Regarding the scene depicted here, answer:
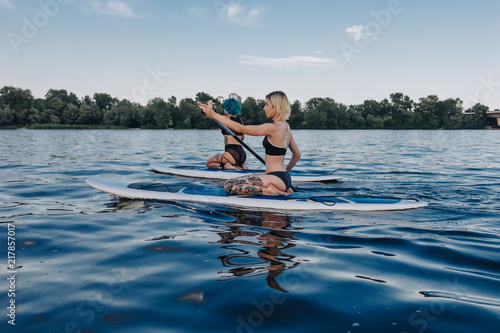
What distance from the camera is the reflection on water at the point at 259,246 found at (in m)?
3.79

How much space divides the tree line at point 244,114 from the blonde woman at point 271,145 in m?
75.1

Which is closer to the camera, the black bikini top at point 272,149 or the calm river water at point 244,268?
the calm river water at point 244,268

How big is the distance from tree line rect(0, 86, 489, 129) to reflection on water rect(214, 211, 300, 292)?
249ft

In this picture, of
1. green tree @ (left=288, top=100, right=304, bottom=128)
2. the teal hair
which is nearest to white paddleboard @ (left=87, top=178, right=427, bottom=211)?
the teal hair

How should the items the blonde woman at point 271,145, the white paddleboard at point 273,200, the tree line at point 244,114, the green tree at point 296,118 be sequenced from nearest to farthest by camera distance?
1. the blonde woman at point 271,145
2. the white paddleboard at point 273,200
3. the tree line at point 244,114
4. the green tree at point 296,118

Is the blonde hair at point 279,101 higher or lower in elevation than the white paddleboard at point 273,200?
higher

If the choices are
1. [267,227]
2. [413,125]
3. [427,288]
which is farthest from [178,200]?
[413,125]

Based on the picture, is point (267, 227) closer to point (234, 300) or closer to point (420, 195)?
point (234, 300)

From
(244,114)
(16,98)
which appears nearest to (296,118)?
(244,114)

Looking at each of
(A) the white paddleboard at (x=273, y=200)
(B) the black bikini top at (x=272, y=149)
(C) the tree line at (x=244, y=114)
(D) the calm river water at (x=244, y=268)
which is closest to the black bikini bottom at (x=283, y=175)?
(A) the white paddleboard at (x=273, y=200)

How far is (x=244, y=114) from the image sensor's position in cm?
9369

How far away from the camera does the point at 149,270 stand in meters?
3.86

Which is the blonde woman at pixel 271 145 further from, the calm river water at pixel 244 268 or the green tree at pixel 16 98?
the green tree at pixel 16 98

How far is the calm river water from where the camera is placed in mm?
2887
